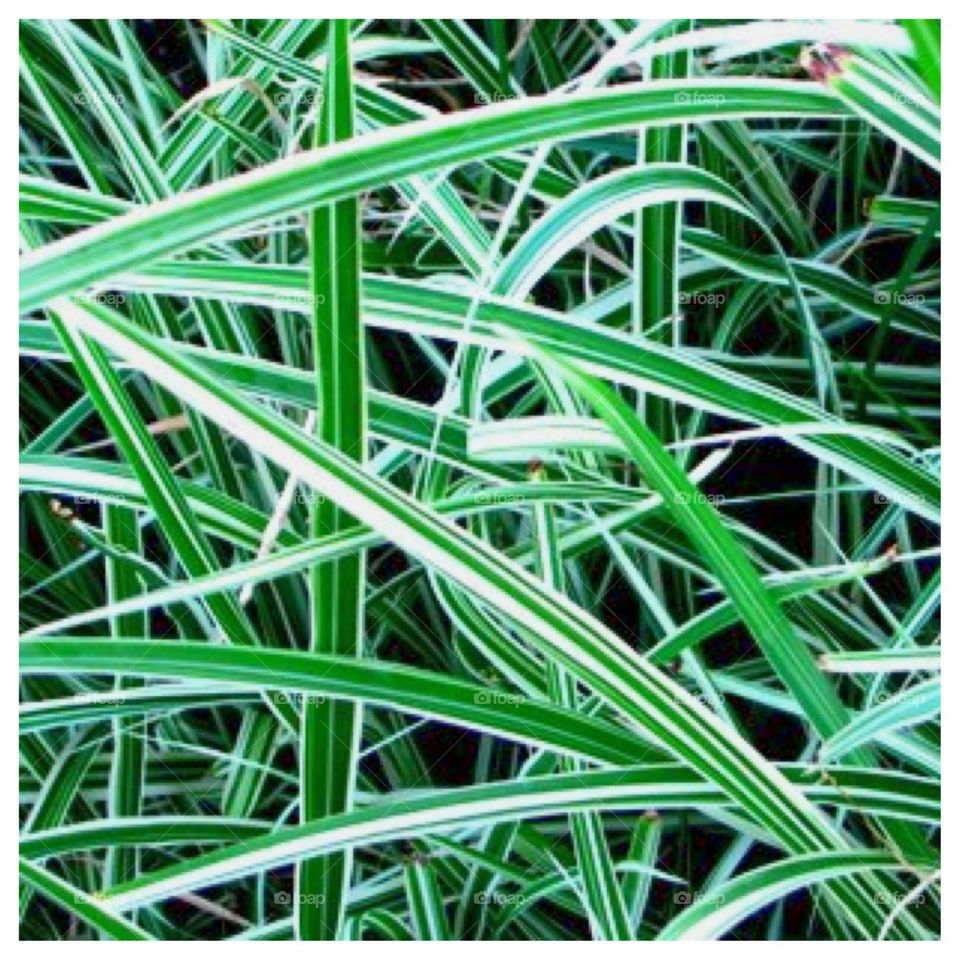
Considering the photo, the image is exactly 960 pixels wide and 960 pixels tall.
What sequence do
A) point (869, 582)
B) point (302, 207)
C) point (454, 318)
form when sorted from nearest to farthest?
point (302, 207) → point (454, 318) → point (869, 582)

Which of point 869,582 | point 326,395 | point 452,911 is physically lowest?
point 452,911

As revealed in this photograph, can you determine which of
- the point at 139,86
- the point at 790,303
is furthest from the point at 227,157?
the point at 790,303

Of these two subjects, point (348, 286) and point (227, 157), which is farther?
point (227, 157)

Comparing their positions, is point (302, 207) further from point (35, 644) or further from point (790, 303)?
point (790, 303)

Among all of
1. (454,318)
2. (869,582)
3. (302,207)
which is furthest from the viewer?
(869,582)
